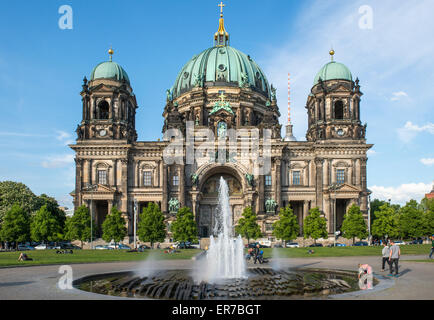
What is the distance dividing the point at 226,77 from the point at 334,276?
2766 inches

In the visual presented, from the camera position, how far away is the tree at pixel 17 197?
78.1m

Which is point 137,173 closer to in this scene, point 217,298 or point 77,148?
point 77,148

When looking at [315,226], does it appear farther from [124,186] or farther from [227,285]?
[227,285]

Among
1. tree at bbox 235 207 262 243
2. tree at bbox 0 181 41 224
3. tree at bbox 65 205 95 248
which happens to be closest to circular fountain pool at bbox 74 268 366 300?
tree at bbox 235 207 262 243

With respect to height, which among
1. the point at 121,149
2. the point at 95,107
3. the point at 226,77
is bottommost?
the point at 121,149

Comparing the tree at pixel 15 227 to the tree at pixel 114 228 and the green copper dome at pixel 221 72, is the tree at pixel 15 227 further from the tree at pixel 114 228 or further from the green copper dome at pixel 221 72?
the green copper dome at pixel 221 72

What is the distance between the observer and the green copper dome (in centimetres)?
8950

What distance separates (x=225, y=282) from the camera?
2081 centimetres

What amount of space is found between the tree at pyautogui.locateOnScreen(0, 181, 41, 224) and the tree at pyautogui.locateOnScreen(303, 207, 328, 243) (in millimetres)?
48826

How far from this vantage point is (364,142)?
75.2 metres

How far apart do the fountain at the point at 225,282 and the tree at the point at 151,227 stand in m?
38.9

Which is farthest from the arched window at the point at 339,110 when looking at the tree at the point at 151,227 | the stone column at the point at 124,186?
the stone column at the point at 124,186

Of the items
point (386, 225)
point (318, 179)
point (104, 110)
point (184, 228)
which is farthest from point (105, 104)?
point (386, 225)
